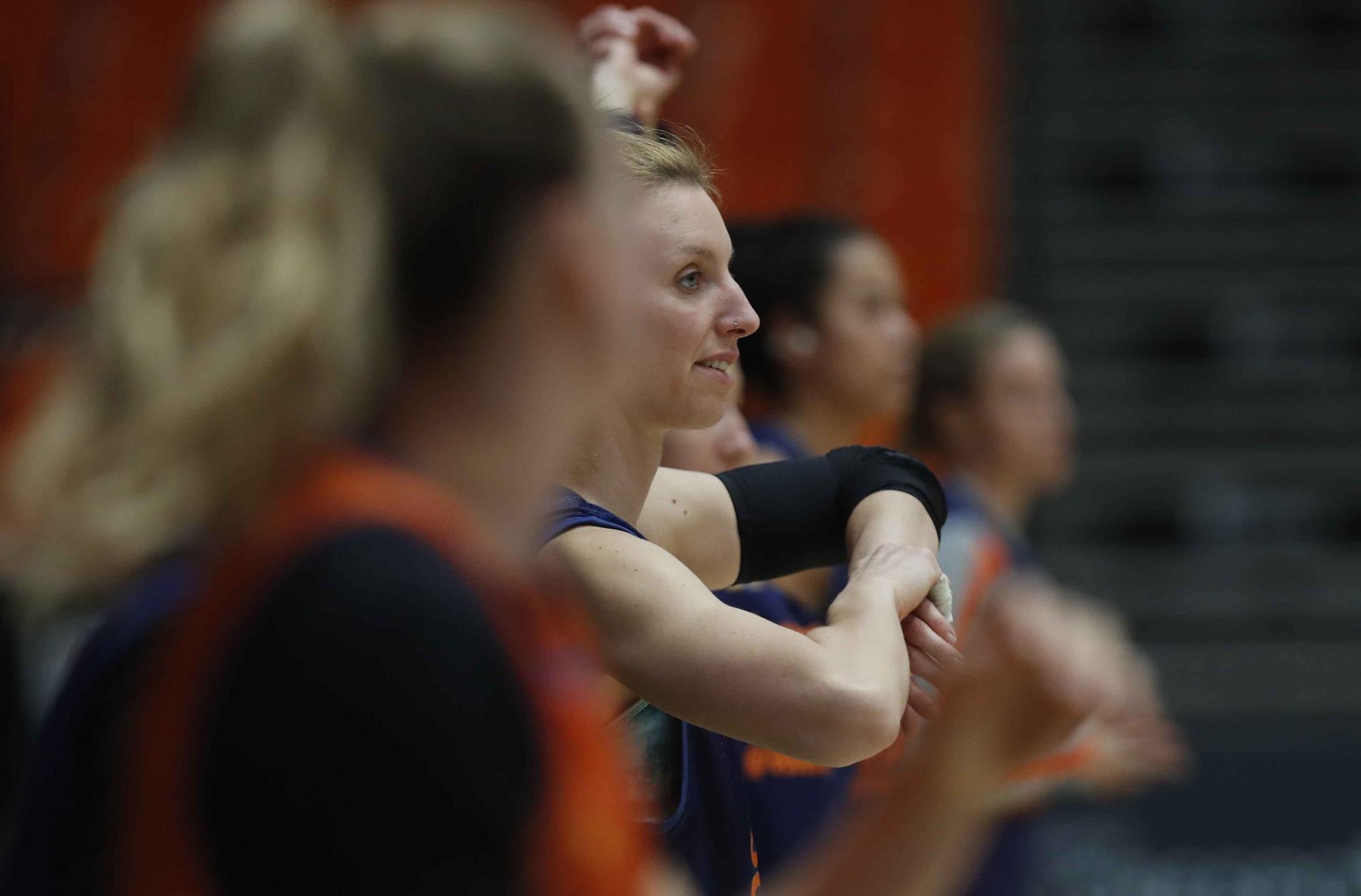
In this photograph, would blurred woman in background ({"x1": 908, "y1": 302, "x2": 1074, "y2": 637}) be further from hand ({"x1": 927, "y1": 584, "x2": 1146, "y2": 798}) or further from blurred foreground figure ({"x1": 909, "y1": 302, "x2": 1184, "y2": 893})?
hand ({"x1": 927, "y1": 584, "x2": 1146, "y2": 798})

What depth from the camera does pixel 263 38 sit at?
1000 millimetres

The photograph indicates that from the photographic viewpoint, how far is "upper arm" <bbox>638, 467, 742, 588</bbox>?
2010mm

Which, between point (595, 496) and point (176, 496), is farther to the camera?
point (595, 496)

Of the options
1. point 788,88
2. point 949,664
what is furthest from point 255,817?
point 788,88

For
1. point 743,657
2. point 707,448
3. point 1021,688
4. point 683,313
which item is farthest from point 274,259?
point 707,448

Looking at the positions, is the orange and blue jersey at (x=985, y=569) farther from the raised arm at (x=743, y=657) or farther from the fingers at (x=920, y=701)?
the raised arm at (x=743, y=657)

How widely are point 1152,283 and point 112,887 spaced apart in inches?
287

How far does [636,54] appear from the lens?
2469 millimetres

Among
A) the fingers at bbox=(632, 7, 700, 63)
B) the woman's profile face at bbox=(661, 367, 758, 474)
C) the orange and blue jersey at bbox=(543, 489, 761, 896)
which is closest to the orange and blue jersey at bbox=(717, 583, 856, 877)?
Answer: the woman's profile face at bbox=(661, 367, 758, 474)

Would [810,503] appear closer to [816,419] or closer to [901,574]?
[901,574]

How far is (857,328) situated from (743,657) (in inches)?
73.4

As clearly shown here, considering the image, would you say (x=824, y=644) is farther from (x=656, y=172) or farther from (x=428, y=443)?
(x=428, y=443)

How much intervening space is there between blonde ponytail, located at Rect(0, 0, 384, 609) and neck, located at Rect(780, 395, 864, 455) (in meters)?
2.47

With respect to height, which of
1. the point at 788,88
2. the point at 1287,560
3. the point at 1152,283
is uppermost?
the point at 788,88
